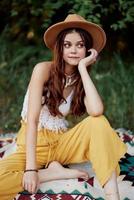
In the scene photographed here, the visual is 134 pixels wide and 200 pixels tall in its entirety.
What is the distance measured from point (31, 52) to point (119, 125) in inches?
57.2

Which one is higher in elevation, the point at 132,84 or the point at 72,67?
the point at 72,67

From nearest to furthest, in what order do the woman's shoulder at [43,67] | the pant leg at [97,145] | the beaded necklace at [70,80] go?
1. the pant leg at [97,145]
2. the woman's shoulder at [43,67]
3. the beaded necklace at [70,80]

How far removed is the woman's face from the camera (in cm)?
348

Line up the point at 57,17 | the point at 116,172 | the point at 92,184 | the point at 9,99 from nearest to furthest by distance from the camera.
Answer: the point at 116,172 → the point at 92,184 → the point at 9,99 → the point at 57,17

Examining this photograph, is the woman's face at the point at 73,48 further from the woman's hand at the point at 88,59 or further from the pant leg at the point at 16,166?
the pant leg at the point at 16,166

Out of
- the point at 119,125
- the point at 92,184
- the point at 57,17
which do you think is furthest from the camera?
the point at 57,17

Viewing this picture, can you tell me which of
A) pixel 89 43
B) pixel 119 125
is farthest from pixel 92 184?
pixel 119 125

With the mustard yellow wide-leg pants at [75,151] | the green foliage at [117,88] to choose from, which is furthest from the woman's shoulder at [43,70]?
the green foliage at [117,88]

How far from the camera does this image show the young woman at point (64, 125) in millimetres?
3293

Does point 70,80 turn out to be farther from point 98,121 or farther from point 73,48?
point 98,121

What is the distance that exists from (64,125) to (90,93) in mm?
335

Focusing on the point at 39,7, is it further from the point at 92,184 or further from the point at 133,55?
the point at 92,184

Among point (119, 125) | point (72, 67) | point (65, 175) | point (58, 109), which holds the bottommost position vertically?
point (119, 125)

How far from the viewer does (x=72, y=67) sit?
3578mm
